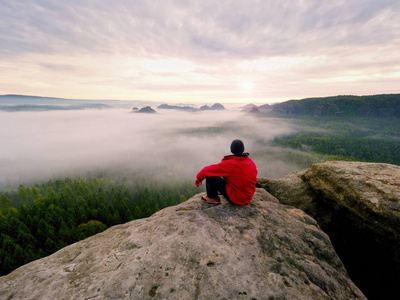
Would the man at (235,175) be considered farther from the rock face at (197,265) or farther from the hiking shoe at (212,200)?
the rock face at (197,265)

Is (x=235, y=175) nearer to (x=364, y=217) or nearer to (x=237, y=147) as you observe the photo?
(x=237, y=147)

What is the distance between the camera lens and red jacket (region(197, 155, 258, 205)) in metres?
8.26

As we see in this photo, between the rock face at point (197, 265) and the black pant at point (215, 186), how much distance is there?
1033 millimetres

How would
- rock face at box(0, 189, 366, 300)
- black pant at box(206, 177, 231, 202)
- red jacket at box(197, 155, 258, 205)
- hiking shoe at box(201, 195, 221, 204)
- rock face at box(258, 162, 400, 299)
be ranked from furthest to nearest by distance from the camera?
1. hiking shoe at box(201, 195, 221, 204)
2. black pant at box(206, 177, 231, 202)
3. red jacket at box(197, 155, 258, 205)
4. rock face at box(258, 162, 400, 299)
5. rock face at box(0, 189, 366, 300)

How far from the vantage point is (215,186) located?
9.17 m

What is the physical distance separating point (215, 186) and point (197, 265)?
3.99m

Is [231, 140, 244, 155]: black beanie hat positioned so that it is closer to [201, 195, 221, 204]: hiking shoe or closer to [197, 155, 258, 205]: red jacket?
[197, 155, 258, 205]: red jacket

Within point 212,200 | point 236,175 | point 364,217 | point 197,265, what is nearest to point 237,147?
point 236,175

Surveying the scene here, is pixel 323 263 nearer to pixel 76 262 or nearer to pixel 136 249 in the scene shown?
pixel 136 249

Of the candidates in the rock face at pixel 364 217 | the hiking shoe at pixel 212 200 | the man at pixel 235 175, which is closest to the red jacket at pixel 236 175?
the man at pixel 235 175

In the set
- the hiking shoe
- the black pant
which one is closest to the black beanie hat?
the black pant

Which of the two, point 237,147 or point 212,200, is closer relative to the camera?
point 237,147

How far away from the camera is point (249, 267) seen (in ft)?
18.8

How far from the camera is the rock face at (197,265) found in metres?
5.11
